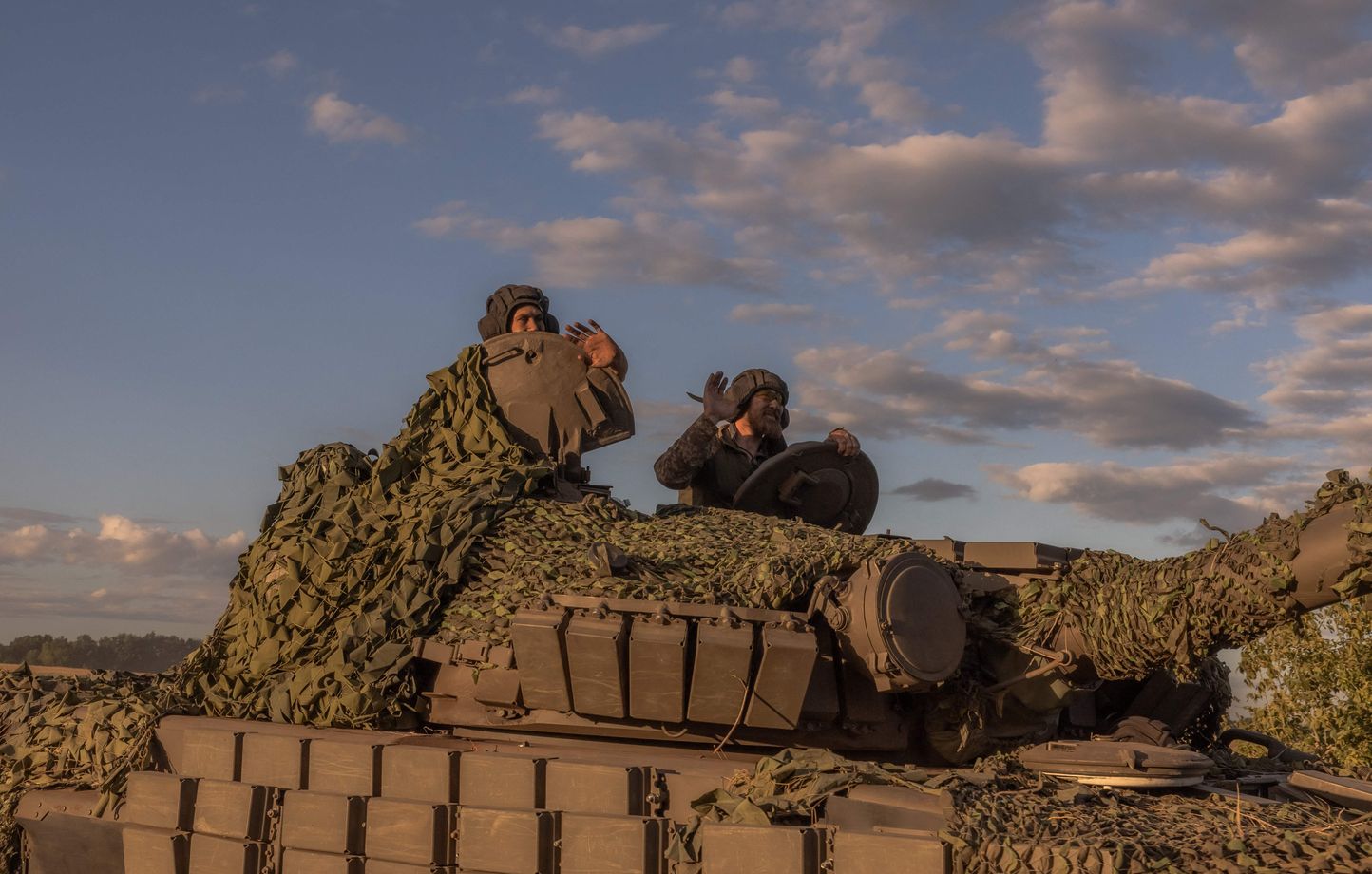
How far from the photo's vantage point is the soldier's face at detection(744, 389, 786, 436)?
37.0 feet

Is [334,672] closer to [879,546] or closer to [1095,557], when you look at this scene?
[879,546]

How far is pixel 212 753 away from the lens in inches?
313

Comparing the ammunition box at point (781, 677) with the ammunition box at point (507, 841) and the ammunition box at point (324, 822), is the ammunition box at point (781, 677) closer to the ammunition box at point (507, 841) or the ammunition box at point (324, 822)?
the ammunition box at point (507, 841)

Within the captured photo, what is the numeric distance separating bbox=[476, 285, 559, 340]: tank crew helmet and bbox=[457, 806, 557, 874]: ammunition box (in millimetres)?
4733

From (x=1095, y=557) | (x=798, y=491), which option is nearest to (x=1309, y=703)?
(x=798, y=491)

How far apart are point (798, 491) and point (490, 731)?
3.53 m

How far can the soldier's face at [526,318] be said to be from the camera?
413 inches

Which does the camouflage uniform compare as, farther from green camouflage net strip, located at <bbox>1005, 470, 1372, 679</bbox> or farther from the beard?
green camouflage net strip, located at <bbox>1005, 470, 1372, 679</bbox>

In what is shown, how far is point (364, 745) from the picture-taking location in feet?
23.9

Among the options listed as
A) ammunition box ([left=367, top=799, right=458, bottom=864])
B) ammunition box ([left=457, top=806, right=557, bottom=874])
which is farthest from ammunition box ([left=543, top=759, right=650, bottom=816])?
ammunition box ([left=367, top=799, right=458, bottom=864])

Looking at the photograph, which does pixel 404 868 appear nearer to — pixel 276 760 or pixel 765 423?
pixel 276 760

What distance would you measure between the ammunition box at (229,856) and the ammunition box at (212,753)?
41 cm

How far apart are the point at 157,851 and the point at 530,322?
188 inches

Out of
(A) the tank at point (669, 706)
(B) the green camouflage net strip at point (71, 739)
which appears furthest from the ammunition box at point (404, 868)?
(B) the green camouflage net strip at point (71, 739)
